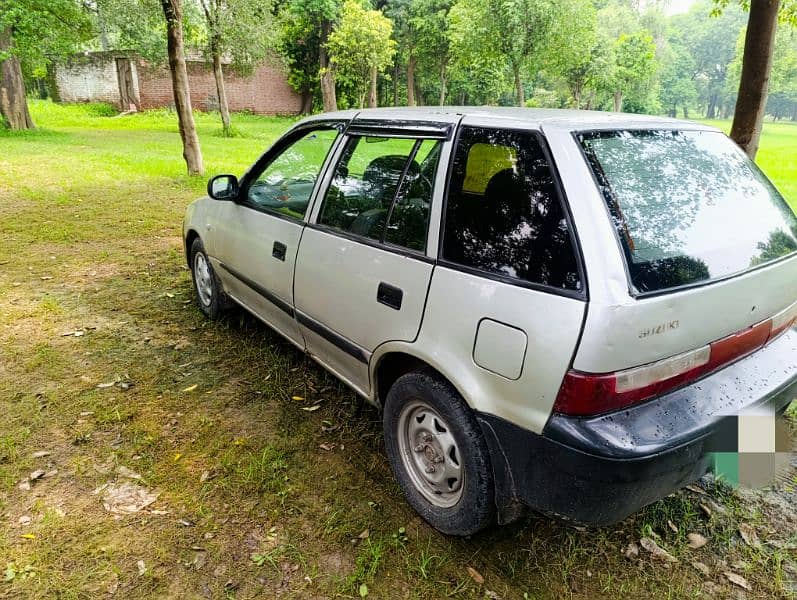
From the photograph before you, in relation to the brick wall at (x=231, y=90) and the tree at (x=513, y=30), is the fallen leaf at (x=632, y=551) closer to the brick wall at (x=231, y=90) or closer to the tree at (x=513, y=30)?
the tree at (x=513, y=30)

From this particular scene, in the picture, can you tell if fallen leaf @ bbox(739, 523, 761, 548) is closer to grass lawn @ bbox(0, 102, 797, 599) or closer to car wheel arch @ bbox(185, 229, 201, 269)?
grass lawn @ bbox(0, 102, 797, 599)

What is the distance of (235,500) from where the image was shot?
8.40 feet

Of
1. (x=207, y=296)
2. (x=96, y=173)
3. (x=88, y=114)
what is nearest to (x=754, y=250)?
(x=207, y=296)

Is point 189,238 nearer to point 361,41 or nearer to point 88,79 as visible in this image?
point 361,41

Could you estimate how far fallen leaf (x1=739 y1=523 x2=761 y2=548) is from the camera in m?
2.32

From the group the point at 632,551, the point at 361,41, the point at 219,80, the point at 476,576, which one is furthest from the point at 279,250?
the point at 361,41

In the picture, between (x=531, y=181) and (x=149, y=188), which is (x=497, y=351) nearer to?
(x=531, y=181)

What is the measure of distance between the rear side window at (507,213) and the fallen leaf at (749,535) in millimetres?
1570

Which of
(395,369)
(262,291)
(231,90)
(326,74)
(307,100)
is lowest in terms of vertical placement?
(395,369)

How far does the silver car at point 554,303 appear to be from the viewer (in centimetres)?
176

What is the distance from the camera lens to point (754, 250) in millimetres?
2150

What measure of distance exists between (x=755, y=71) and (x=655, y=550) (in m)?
4.34

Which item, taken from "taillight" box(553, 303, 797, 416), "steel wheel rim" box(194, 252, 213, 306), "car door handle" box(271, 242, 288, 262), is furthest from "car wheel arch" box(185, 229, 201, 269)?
"taillight" box(553, 303, 797, 416)

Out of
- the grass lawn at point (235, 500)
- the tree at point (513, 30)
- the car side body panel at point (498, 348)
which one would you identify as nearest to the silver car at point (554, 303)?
the car side body panel at point (498, 348)
